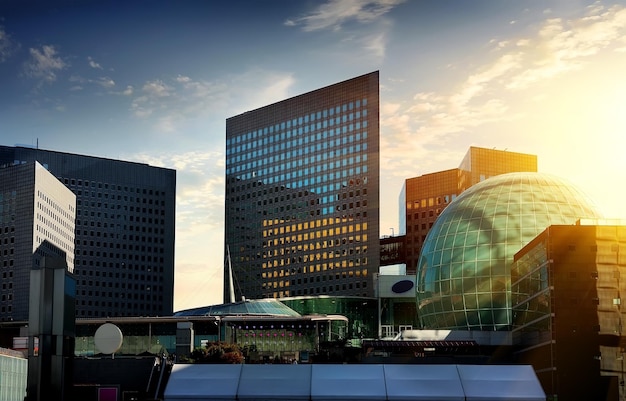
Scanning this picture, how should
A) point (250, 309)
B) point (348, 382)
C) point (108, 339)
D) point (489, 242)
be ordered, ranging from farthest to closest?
point (250, 309), point (489, 242), point (108, 339), point (348, 382)

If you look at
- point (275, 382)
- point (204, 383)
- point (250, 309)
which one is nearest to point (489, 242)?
point (275, 382)

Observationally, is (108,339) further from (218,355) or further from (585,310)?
(218,355)

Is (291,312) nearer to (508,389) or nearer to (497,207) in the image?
(497,207)

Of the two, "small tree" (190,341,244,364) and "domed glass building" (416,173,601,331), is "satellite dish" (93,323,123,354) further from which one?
"small tree" (190,341,244,364)

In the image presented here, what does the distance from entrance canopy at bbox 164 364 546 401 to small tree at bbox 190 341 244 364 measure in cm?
7996

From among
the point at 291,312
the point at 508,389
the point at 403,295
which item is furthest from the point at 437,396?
→ the point at 291,312

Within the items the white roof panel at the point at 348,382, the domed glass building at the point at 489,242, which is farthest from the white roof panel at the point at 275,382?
the domed glass building at the point at 489,242

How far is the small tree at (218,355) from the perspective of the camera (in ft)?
364

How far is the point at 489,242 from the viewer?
95312 millimetres

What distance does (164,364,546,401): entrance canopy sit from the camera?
1155 inches

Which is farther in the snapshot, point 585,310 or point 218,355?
point 218,355

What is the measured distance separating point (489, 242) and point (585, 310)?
49.7 feet

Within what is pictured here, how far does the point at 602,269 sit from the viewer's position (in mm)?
81938

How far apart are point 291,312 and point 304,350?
43.7 ft
